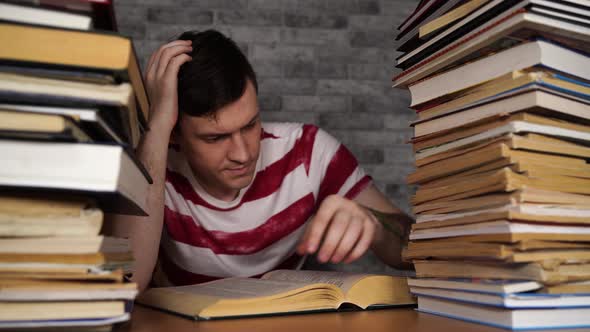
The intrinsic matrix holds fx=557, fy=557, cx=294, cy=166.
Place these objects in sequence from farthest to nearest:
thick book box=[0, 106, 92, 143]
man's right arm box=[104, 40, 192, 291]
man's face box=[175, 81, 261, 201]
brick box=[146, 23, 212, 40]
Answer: brick box=[146, 23, 212, 40] → man's face box=[175, 81, 261, 201] → man's right arm box=[104, 40, 192, 291] → thick book box=[0, 106, 92, 143]

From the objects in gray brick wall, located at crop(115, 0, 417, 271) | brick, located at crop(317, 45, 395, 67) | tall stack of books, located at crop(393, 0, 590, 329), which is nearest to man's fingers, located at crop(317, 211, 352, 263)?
tall stack of books, located at crop(393, 0, 590, 329)

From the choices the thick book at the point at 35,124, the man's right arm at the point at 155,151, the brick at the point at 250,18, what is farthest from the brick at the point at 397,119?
the thick book at the point at 35,124

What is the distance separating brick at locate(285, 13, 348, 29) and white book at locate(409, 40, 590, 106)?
1.42 metres

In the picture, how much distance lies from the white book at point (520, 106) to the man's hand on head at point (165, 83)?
73cm

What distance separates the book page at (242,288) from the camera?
799 millimetres

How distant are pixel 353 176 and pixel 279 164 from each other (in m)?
0.23

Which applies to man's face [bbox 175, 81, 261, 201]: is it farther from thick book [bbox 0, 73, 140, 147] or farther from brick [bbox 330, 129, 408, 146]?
thick book [bbox 0, 73, 140, 147]

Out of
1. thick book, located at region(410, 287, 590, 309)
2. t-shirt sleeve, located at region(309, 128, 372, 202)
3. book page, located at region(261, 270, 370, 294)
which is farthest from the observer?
t-shirt sleeve, located at region(309, 128, 372, 202)

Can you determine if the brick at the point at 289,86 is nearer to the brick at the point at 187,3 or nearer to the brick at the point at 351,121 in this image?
the brick at the point at 351,121

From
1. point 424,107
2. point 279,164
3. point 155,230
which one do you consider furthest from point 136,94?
point 279,164

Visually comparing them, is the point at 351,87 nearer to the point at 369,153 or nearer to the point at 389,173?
the point at 369,153

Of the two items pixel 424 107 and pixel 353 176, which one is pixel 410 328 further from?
pixel 353 176

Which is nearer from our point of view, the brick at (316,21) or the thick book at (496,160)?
the thick book at (496,160)

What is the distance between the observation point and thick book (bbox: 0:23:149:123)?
543 millimetres
